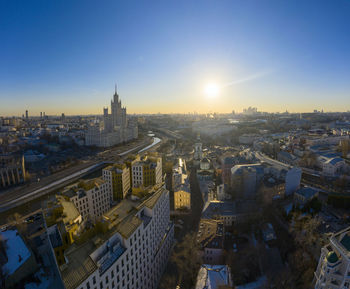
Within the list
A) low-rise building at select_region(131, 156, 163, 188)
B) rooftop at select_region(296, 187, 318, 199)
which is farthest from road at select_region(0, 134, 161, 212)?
rooftop at select_region(296, 187, 318, 199)

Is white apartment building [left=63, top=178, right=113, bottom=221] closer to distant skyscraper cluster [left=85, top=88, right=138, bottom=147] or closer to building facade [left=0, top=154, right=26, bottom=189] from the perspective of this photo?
building facade [left=0, top=154, right=26, bottom=189]

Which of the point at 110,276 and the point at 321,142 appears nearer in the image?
the point at 110,276

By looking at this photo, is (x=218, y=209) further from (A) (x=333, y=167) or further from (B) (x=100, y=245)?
(A) (x=333, y=167)

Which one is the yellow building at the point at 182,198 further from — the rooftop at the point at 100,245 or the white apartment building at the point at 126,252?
the rooftop at the point at 100,245

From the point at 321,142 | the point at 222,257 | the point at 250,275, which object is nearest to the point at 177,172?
the point at 222,257

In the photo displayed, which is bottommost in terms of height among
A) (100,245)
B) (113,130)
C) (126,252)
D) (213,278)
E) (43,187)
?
(43,187)

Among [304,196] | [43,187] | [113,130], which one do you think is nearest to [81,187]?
[43,187]

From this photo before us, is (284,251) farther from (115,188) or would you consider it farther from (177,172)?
(115,188)
